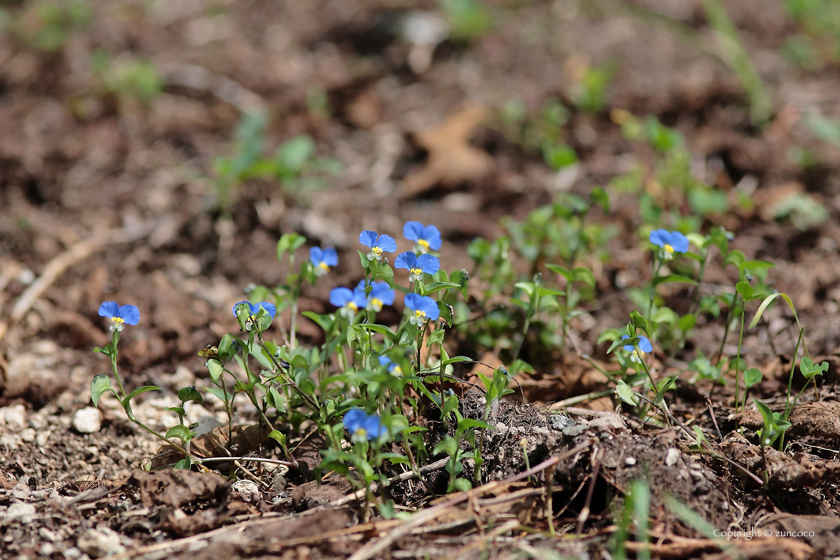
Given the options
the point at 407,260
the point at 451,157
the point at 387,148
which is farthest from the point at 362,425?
the point at 387,148

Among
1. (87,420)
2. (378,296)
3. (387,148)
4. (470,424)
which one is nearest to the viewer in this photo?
(470,424)

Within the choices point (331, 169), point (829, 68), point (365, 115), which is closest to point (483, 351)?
point (331, 169)

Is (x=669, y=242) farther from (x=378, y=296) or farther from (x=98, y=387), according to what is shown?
(x=98, y=387)

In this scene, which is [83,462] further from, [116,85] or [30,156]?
[116,85]

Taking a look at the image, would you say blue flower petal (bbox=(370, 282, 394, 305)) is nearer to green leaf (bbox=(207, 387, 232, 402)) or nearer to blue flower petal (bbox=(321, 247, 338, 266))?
A: blue flower petal (bbox=(321, 247, 338, 266))

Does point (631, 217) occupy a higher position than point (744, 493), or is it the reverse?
point (631, 217)

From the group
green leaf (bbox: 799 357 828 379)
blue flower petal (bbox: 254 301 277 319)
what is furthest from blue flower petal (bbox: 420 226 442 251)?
green leaf (bbox: 799 357 828 379)
